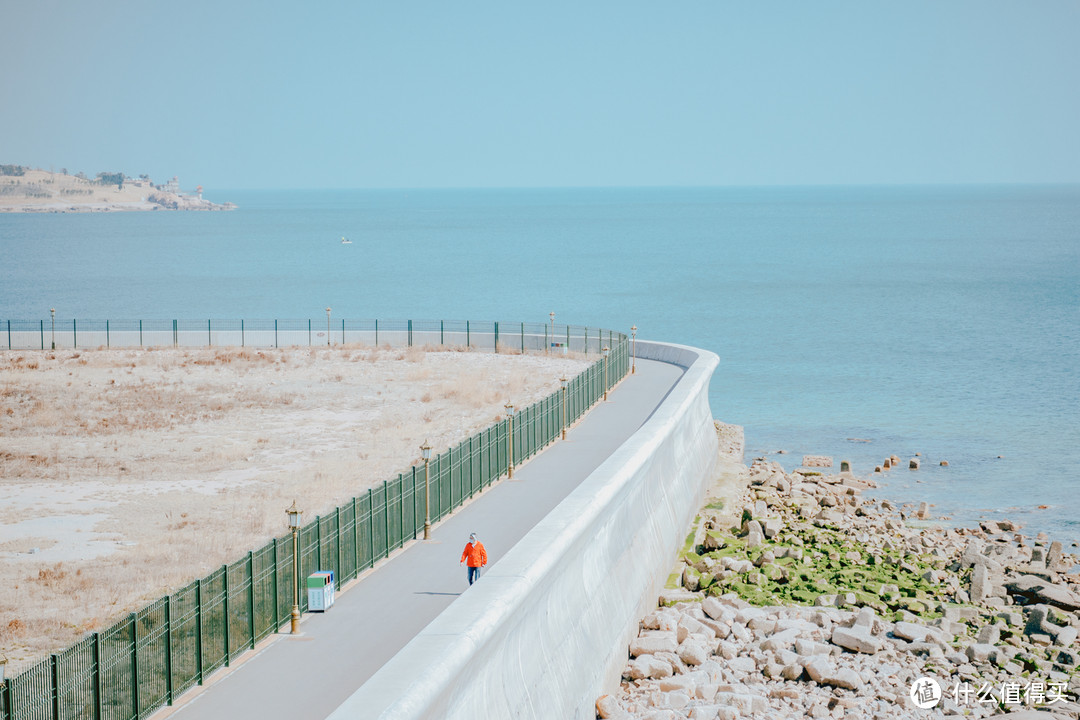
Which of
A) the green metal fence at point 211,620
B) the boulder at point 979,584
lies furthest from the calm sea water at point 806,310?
the green metal fence at point 211,620

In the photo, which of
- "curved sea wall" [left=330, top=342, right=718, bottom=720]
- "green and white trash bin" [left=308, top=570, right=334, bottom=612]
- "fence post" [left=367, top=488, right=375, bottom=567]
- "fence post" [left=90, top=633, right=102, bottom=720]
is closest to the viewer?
"curved sea wall" [left=330, top=342, right=718, bottom=720]

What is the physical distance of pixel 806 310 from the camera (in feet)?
365

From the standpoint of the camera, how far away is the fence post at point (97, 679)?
1489 cm

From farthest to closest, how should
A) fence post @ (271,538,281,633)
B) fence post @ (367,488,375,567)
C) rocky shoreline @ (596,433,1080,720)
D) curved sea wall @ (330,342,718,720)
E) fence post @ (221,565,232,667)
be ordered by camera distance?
fence post @ (367,488,375,567), rocky shoreline @ (596,433,1080,720), fence post @ (271,538,281,633), fence post @ (221,565,232,667), curved sea wall @ (330,342,718,720)

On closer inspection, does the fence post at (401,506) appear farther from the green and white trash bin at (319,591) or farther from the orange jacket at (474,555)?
the green and white trash bin at (319,591)

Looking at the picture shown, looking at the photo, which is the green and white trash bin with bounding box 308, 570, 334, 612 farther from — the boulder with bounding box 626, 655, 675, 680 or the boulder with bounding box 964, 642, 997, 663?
the boulder with bounding box 964, 642, 997, 663

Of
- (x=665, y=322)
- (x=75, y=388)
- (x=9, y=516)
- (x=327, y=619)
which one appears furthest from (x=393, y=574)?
(x=665, y=322)

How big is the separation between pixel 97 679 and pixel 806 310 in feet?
331

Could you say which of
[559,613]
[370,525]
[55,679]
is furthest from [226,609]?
[559,613]

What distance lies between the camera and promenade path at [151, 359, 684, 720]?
51.2 feet

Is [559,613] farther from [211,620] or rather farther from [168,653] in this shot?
[168,653]

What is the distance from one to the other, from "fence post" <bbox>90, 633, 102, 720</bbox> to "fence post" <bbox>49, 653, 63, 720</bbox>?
459 mm

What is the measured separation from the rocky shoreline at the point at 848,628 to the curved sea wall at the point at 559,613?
0.92 metres

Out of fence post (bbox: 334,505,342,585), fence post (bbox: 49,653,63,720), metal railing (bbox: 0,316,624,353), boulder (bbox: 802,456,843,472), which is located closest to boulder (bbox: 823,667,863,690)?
fence post (bbox: 334,505,342,585)
